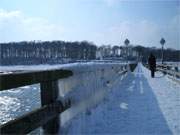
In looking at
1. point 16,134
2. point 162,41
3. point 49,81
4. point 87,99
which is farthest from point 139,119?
point 162,41

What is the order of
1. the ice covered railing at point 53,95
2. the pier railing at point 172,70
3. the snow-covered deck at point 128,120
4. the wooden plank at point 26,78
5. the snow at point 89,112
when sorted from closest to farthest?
1. the wooden plank at point 26,78
2. the ice covered railing at point 53,95
3. the snow at point 89,112
4. the snow-covered deck at point 128,120
5. the pier railing at point 172,70

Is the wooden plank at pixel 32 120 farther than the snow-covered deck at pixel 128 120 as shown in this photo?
No

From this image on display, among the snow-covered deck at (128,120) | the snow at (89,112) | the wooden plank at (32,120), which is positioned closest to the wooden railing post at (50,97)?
the wooden plank at (32,120)

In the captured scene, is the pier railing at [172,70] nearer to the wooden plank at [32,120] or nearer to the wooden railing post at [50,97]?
the wooden railing post at [50,97]

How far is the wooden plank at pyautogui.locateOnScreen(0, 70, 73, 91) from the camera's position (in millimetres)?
3735

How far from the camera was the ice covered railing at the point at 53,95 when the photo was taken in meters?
3.92

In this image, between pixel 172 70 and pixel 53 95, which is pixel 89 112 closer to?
pixel 53 95

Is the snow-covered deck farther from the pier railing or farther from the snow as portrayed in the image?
the pier railing

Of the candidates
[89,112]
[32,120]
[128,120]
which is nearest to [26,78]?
[32,120]

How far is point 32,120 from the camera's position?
433cm

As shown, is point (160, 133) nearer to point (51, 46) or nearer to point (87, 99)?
point (87, 99)

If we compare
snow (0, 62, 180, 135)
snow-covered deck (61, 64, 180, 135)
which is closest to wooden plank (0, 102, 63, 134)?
snow (0, 62, 180, 135)

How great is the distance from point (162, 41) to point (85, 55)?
76.6m

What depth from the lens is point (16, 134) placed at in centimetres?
384
